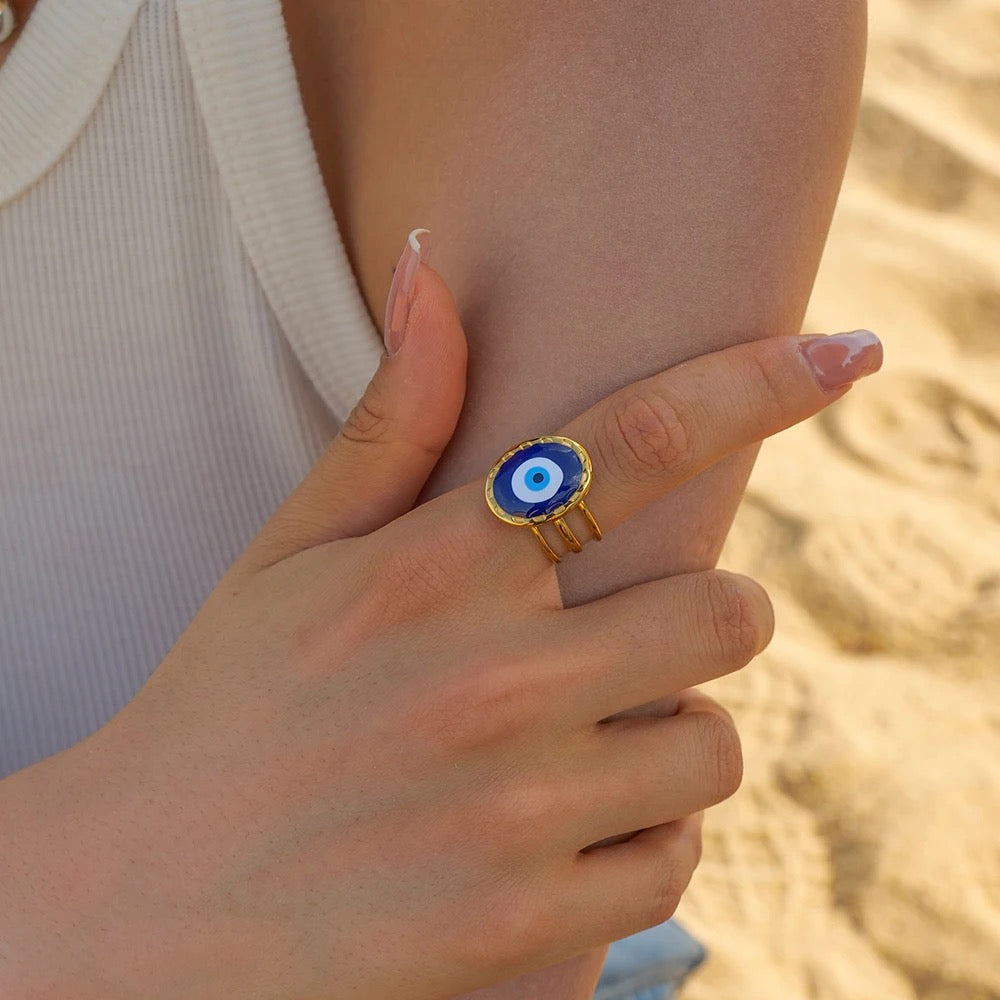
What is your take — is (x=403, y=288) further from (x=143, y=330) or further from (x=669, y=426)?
(x=143, y=330)

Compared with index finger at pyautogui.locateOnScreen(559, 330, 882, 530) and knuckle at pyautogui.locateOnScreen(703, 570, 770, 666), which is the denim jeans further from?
index finger at pyautogui.locateOnScreen(559, 330, 882, 530)

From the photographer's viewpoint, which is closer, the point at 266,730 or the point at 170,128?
the point at 266,730

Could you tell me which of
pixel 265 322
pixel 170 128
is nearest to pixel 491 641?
pixel 265 322

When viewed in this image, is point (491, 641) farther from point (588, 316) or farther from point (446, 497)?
point (588, 316)

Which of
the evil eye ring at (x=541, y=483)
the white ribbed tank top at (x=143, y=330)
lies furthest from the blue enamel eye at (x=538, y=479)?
the white ribbed tank top at (x=143, y=330)

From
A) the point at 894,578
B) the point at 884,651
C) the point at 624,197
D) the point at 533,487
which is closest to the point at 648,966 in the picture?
the point at 884,651

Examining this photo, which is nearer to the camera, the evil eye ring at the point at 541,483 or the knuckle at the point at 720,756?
the evil eye ring at the point at 541,483

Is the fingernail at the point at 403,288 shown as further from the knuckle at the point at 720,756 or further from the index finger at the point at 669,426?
the knuckle at the point at 720,756
